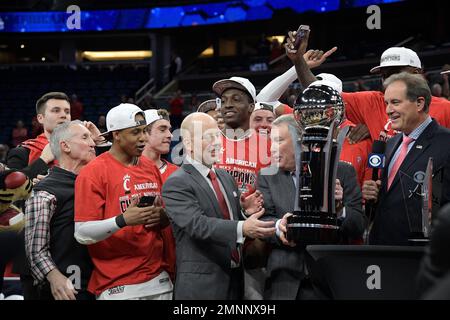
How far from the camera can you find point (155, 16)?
63.9 feet

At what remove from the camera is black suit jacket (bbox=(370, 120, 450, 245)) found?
120 inches

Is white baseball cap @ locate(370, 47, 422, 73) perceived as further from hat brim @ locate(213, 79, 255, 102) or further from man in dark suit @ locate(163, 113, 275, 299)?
man in dark suit @ locate(163, 113, 275, 299)

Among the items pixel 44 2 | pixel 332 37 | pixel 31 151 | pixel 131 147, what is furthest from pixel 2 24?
pixel 131 147

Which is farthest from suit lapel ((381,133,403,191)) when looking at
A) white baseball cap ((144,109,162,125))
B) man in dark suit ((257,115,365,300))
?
white baseball cap ((144,109,162,125))

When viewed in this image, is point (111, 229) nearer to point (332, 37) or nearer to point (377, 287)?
point (377, 287)

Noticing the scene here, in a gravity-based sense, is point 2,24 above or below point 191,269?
above

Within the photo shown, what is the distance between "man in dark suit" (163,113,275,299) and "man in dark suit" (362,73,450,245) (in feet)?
1.87

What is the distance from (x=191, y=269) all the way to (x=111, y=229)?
0.42m

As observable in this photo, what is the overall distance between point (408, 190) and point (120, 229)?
1.29m

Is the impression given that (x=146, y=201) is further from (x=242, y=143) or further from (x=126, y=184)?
(x=242, y=143)

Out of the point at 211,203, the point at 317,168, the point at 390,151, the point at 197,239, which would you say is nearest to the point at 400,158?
the point at 390,151

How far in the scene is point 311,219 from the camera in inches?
103

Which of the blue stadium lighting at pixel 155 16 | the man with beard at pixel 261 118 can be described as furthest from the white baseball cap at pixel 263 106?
the blue stadium lighting at pixel 155 16

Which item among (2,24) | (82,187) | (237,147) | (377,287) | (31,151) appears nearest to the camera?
(377,287)
